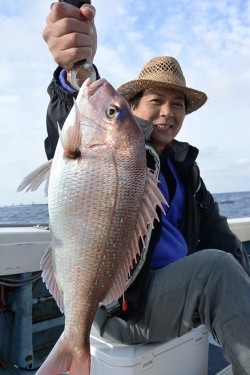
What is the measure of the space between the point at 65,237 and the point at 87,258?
0.13 m

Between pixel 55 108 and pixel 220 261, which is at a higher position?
pixel 55 108

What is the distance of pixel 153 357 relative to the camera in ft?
7.55

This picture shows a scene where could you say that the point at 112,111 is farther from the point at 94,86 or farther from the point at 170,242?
the point at 170,242

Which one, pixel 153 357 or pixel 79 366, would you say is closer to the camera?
Result: pixel 79 366

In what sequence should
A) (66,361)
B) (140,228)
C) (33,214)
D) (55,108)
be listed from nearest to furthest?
(66,361) < (140,228) < (55,108) < (33,214)

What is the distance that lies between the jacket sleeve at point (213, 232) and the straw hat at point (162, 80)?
0.71m

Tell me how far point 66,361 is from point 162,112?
188cm

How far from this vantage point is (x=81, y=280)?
1.66 m

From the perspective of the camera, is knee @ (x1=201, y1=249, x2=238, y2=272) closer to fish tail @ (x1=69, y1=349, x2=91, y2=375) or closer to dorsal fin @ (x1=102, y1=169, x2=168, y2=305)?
dorsal fin @ (x1=102, y1=169, x2=168, y2=305)

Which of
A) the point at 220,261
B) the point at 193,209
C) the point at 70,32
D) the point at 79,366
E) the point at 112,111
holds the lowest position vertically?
the point at 79,366

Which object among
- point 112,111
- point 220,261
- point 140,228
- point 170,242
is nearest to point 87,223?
point 140,228

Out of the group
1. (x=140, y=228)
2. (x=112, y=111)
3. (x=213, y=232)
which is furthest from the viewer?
(x=213, y=232)

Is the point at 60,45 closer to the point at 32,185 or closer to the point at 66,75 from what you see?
the point at 66,75

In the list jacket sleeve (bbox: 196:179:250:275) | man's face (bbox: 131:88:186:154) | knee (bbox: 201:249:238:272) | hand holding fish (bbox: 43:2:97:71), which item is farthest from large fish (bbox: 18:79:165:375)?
Result: jacket sleeve (bbox: 196:179:250:275)
